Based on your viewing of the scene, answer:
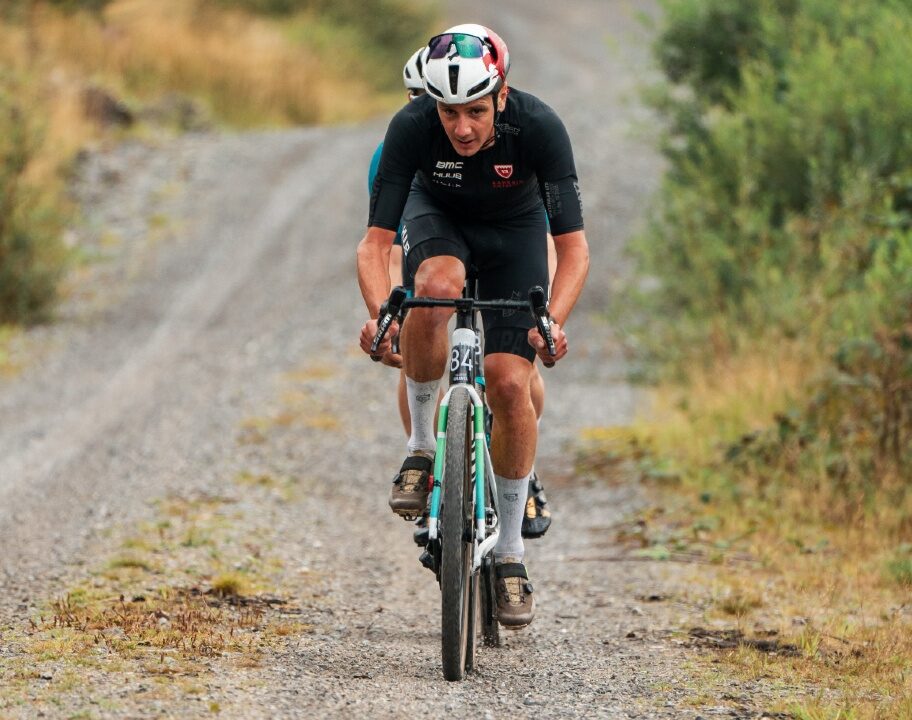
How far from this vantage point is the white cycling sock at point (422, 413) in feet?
18.2

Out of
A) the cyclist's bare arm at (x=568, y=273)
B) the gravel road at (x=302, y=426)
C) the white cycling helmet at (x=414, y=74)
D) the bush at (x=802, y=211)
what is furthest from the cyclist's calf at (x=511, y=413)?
the bush at (x=802, y=211)

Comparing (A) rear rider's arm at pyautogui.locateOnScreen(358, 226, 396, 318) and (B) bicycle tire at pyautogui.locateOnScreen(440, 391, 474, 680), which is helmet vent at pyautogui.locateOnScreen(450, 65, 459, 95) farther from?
(B) bicycle tire at pyautogui.locateOnScreen(440, 391, 474, 680)

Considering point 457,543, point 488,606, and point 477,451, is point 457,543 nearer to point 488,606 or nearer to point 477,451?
point 477,451

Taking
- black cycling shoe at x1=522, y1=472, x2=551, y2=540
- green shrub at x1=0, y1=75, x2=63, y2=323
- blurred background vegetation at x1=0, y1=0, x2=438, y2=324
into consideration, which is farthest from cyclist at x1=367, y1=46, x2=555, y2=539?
blurred background vegetation at x1=0, y1=0, x2=438, y2=324

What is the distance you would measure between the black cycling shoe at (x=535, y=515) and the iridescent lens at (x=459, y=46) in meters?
1.96

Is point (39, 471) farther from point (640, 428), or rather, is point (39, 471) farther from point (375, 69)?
point (375, 69)

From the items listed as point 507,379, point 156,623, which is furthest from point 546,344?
point 156,623

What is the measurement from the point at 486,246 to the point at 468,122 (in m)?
0.61

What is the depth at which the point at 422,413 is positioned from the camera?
557cm

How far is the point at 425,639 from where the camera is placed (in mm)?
5684

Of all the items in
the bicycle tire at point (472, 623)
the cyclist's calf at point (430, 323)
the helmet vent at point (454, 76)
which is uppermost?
the helmet vent at point (454, 76)

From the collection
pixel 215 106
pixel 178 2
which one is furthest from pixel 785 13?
pixel 178 2

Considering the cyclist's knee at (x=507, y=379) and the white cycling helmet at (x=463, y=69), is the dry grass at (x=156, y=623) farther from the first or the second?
the white cycling helmet at (x=463, y=69)

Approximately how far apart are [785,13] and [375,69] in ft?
63.9
